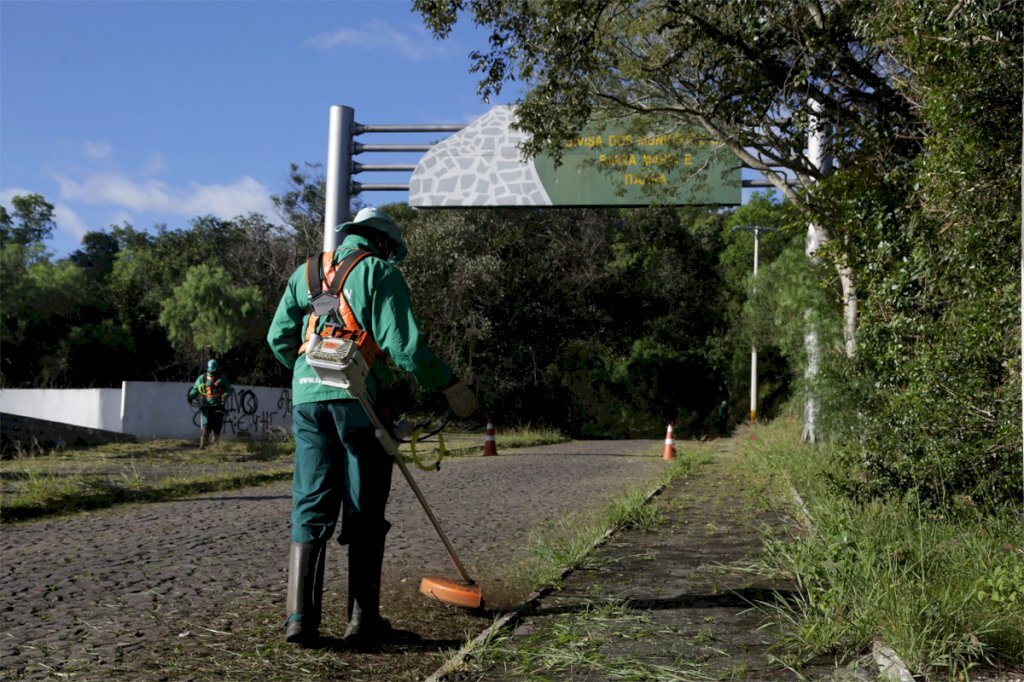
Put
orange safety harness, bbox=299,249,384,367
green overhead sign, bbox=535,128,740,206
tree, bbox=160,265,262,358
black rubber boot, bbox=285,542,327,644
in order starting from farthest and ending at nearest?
tree, bbox=160,265,262,358, green overhead sign, bbox=535,128,740,206, orange safety harness, bbox=299,249,384,367, black rubber boot, bbox=285,542,327,644

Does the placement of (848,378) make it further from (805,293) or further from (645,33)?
(805,293)

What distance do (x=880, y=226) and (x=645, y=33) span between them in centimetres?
542

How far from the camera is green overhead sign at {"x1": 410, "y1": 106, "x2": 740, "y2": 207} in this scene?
55.1ft

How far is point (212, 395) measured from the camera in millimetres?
18422

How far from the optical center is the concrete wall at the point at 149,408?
23.5 m

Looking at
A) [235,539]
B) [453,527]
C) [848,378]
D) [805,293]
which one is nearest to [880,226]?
[848,378]

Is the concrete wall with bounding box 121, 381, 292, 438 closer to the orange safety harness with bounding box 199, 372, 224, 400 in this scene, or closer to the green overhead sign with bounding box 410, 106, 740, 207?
the orange safety harness with bounding box 199, 372, 224, 400

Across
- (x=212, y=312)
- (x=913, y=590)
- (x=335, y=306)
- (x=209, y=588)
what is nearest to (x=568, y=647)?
(x=913, y=590)

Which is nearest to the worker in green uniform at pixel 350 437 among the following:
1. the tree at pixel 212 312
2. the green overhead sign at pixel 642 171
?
the green overhead sign at pixel 642 171

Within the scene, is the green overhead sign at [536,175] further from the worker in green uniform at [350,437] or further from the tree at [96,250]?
the tree at [96,250]

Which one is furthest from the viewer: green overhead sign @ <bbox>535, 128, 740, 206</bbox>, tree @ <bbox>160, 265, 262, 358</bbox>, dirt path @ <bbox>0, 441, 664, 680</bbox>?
tree @ <bbox>160, 265, 262, 358</bbox>

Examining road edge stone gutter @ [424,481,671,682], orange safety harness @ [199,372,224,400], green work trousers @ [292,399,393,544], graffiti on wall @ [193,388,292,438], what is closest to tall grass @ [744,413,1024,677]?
road edge stone gutter @ [424,481,671,682]

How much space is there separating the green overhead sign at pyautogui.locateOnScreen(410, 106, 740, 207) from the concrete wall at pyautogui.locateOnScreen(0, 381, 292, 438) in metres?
6.85

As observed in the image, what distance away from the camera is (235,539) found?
739 cm
